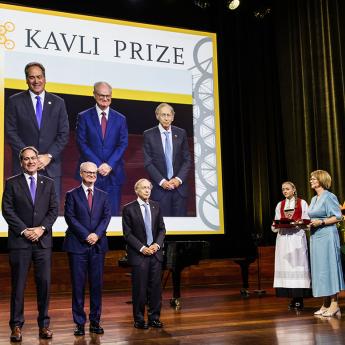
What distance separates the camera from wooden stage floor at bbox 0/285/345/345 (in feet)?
12.8

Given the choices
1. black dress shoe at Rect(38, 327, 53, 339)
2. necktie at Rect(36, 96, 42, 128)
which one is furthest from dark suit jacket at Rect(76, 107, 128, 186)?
black dress shoe at Rect(38, 327, 53, 339)

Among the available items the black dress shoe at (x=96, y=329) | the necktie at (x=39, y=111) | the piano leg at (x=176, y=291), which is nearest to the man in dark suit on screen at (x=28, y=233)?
the black dress shoe at (x=96, y=329)

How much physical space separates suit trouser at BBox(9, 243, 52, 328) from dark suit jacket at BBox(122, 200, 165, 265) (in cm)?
69

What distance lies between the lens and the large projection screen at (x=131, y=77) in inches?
287

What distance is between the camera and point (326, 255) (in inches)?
201

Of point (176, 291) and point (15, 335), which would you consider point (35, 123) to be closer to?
point (176, 291)

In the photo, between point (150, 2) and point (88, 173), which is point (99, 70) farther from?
point (88, 173)

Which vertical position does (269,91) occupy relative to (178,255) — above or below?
above

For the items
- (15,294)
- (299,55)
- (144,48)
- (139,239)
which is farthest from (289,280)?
(299,55)

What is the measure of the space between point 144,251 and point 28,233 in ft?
3.11

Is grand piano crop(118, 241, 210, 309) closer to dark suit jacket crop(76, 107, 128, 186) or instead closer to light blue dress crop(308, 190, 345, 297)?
light blue dress crop(308, 190, 345, 297)

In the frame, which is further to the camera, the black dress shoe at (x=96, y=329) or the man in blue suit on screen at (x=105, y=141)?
the man in blue suit on screen at (x=105, y=141)

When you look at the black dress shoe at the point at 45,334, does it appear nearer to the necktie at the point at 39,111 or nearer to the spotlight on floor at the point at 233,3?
the necktie at the point at 39,111

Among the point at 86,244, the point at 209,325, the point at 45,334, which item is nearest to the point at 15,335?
the point at 45,334
